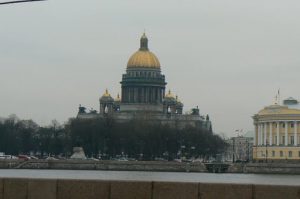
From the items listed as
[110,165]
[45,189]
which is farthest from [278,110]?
[45,189]

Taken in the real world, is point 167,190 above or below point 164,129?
below

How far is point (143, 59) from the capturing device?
181 metres

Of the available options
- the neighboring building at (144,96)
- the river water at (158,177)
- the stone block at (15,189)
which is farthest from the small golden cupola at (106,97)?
the stone block at (15,189)

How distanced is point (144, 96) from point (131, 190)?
162m

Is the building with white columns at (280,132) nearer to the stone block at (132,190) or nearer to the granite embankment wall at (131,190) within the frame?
the granite embankment wall at (131,190)

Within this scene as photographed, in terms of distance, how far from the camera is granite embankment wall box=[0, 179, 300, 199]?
18.8 meters

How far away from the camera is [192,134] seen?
468 feet

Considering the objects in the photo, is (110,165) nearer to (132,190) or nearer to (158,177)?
(158,177)

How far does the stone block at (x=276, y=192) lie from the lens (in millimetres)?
18734

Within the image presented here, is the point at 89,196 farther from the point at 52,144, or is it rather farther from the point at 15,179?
the point at 52,144

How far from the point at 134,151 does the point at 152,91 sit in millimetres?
45842

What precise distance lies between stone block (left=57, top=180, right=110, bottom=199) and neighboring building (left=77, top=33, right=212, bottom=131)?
15379 centimetres

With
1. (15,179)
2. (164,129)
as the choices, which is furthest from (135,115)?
(15,179)

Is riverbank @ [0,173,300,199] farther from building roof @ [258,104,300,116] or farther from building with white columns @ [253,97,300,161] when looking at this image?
building roof @ [258,104,300,116]
